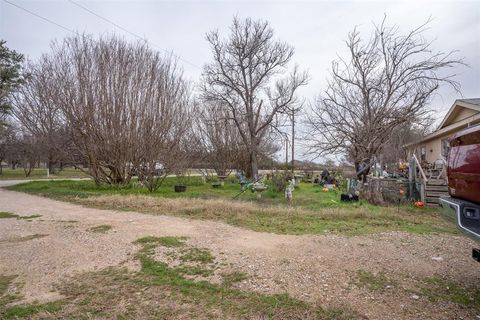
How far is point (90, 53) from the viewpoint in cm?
1471

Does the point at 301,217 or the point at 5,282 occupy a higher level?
the point at 301,217

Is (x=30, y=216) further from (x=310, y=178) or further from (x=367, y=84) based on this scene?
(x=310, y=178)

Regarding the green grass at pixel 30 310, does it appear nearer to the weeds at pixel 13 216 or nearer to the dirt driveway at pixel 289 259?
the dirt driveway at pixel 289 259

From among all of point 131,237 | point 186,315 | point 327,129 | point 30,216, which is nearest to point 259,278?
point 186,315

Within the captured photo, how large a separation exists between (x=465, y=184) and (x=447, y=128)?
13.8 metres

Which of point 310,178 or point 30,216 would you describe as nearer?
point 30,216

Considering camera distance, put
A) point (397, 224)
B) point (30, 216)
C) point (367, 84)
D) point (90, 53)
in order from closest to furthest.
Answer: point (397, 224) → point (30, 216) → point (367, 84) → point (90, 53)

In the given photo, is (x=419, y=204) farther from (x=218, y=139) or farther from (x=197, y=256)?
(x=218, y=139)

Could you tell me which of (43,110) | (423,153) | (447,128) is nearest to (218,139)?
(43,110)

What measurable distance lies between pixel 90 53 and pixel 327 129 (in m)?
12.6

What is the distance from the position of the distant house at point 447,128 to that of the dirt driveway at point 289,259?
6.52 metres

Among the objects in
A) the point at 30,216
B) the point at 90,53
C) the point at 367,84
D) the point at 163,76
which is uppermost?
the point at 90,53

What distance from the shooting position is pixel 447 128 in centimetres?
1398

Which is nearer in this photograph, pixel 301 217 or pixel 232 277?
pixel 232 277
